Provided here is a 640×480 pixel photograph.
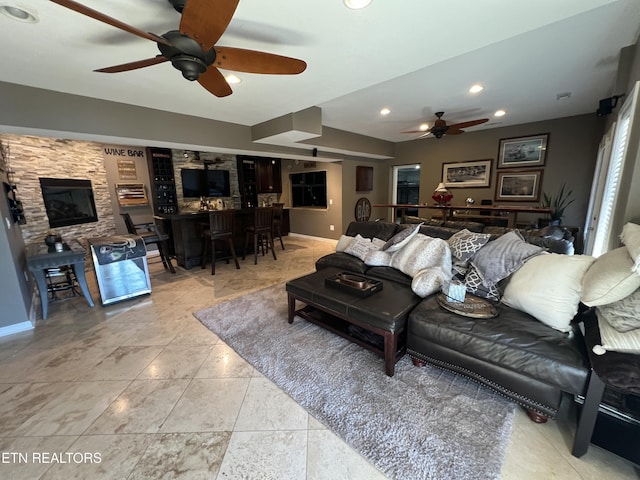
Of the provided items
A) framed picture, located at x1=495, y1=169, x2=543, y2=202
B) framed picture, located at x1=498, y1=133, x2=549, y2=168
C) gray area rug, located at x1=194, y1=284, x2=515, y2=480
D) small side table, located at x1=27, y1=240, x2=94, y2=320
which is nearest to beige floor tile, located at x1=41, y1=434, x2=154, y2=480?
gray area rug, located at x1=194, y1=284, x2=515, y2=480

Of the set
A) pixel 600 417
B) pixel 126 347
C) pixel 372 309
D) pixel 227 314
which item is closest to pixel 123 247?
pixel 126 347

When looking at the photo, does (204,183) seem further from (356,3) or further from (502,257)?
(502,257)

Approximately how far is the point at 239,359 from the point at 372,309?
1219mm

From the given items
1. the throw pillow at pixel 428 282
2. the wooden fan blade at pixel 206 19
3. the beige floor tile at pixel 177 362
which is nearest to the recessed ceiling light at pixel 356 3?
the wooden fan blade at pixel 206 19

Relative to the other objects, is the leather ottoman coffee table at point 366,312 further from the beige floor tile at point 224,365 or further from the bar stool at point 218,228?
the bar stool at point 218,228

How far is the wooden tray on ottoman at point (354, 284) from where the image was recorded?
7.42 ft

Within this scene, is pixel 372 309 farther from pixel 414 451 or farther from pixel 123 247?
pixel 123 247

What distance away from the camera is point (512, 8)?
1.54 m

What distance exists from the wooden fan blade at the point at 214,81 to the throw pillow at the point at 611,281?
9.05 feet

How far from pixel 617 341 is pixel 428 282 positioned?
112 centimetres

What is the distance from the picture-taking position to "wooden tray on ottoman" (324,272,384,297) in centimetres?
226

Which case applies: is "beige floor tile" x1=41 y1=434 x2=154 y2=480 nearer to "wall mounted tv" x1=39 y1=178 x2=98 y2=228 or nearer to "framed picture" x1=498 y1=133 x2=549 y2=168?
"wall mounted tv" x1=39 y1=178 x2=98 y2=228

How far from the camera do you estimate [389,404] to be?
65.4 inches

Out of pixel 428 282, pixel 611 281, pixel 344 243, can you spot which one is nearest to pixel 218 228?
pixel 344 243
